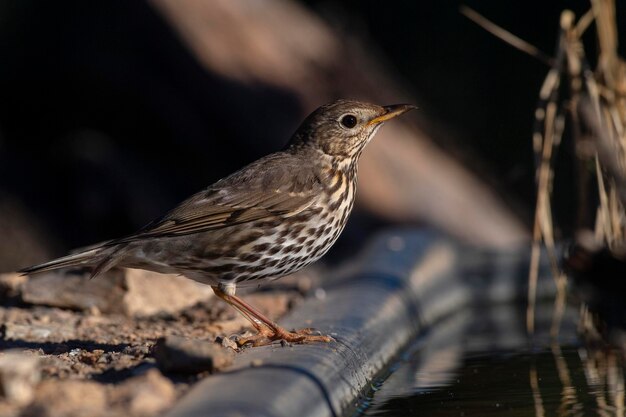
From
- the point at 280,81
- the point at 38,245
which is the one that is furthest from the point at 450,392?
the point at 38,245

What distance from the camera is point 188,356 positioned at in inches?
171

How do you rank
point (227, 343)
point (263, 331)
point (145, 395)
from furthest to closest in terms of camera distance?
point (263, 331) < point (227, 343) < point (145, 395)

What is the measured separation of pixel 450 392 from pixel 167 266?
1.60 m

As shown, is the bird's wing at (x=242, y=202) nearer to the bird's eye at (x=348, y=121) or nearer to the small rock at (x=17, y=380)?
the bird's eye at (x=348, y=121)

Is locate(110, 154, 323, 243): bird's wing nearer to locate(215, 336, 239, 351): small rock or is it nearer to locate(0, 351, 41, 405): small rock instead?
locate(215, 336, 239, 351): small rock

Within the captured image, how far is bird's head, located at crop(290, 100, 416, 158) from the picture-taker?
6.66m

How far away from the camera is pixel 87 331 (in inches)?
245

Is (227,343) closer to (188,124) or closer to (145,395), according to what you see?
(145,395)

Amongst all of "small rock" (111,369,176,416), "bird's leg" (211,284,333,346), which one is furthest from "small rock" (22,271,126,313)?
"small rock" (111,369,176,416)

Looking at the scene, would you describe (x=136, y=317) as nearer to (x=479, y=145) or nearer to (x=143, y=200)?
(x=143, y=200)

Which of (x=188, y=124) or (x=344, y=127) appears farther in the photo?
(x=188, y=124)

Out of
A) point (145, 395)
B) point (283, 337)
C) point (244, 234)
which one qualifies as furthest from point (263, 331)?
point (145, 395)

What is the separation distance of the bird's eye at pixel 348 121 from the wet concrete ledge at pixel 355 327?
1015 millimetres

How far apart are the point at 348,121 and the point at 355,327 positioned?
54.1 inches
